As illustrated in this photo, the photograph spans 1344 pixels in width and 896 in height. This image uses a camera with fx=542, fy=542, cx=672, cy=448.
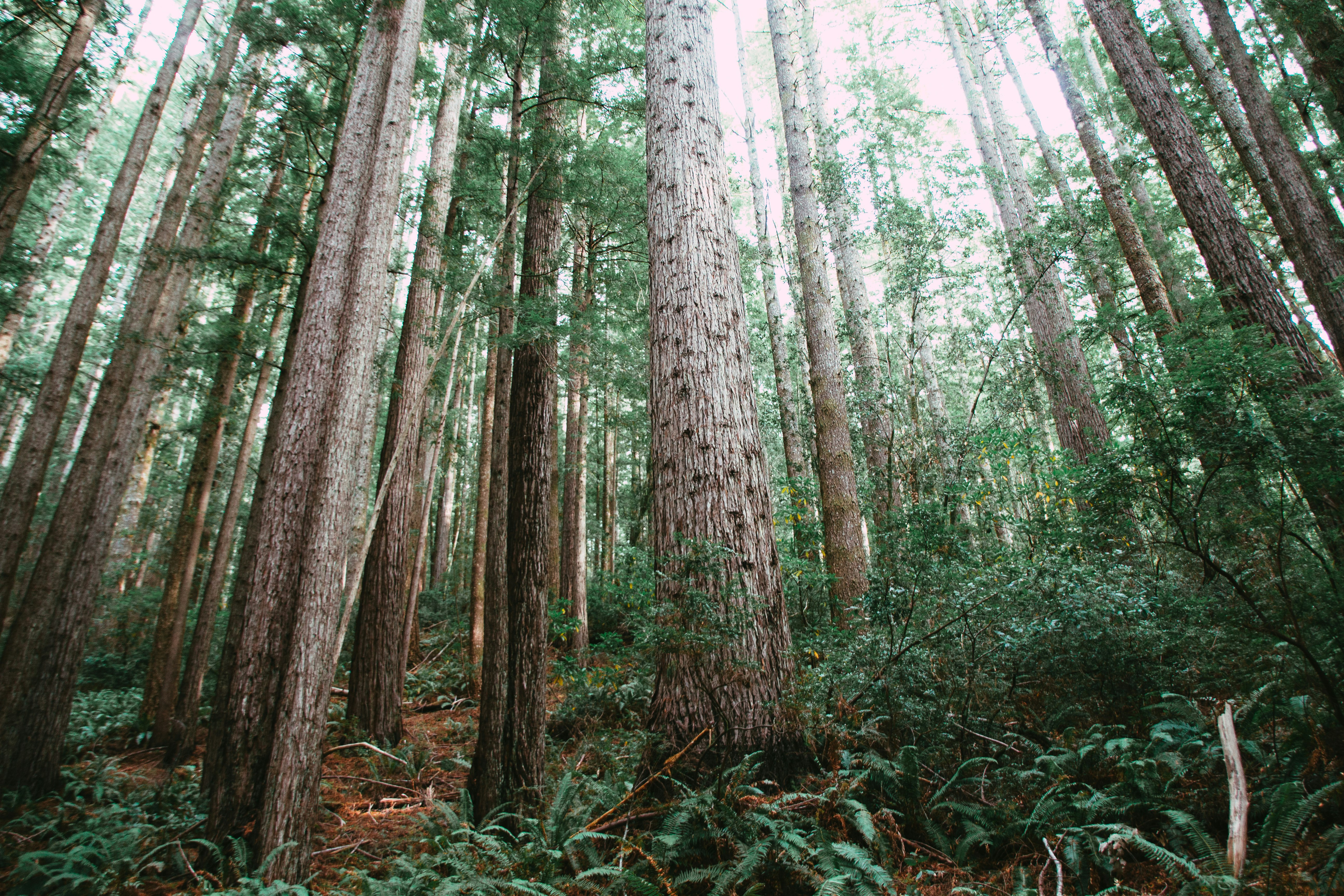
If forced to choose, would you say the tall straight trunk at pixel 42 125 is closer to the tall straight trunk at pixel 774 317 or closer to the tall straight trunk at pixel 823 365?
the tall straight trunk at pixel 823 365

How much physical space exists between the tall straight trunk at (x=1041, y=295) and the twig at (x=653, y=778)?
5221 millimetres

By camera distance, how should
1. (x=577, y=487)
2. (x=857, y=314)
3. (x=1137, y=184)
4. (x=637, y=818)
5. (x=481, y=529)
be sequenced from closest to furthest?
1. (x=637, y=818)
2. (x=857, y=314)
3. (x=481, y=529)
4. (x=577, y=487)
5. (x=1137, y=184)

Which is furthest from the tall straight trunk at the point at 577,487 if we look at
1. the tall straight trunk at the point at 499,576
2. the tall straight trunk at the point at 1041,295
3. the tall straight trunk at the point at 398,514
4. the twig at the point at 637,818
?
the tall straight trunk at the point at 1041,295

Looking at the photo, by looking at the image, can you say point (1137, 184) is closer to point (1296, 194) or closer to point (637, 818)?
point (1296, 194)

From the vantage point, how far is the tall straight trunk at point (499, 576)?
4.00 meters

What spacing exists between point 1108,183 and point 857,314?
4062mm

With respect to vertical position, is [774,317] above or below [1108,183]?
below

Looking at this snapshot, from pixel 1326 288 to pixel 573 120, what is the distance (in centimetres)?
1004

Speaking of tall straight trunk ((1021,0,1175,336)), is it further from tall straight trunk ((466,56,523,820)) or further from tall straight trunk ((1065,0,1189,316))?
tall straight trunk ((466,56,523,820))

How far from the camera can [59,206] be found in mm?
10422

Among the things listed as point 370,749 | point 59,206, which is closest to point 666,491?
point 370,749

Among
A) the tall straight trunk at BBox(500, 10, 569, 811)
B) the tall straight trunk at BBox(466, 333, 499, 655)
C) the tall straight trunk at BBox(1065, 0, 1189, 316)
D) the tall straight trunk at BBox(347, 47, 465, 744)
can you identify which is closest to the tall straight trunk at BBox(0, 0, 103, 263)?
the tall straight trunk at BBox(347, 47, 465, 744)

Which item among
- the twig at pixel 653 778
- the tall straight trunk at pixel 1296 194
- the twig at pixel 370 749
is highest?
the tall straight trunk at pixel 1296 194

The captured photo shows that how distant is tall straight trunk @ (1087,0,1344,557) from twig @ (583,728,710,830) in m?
4.80
